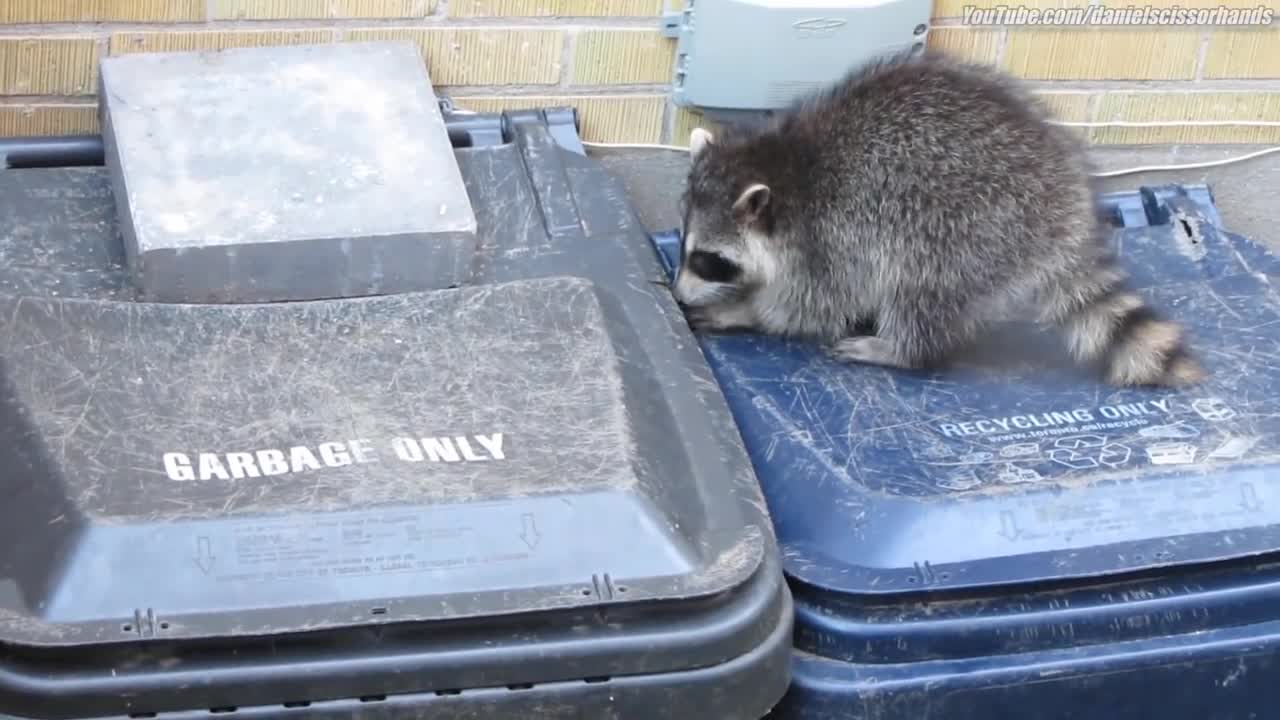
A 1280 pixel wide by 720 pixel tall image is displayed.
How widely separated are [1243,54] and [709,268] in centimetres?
132

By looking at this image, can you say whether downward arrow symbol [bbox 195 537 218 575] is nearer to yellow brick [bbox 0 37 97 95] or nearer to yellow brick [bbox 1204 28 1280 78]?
yellow brick [bbox 0 37 97 95]

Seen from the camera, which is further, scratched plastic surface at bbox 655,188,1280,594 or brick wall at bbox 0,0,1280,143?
brick wall at bbox 0,0,1280,143

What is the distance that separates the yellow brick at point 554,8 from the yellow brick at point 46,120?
699 millimetres

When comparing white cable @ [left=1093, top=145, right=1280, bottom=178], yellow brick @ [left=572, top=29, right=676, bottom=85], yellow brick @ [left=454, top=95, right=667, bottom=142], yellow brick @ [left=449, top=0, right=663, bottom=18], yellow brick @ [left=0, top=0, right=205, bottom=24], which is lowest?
white cable @ [left=1093, top=145, right=1280, bottom=178]

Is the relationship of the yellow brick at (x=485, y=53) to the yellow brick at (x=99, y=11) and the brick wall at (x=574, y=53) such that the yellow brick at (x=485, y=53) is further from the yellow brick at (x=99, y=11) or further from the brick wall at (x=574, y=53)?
the yellow brick at (x=99, y=11)

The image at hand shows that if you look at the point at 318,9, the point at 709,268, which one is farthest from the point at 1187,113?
the point at 318,9

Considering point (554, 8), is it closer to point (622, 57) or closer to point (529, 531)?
point (622, 57)

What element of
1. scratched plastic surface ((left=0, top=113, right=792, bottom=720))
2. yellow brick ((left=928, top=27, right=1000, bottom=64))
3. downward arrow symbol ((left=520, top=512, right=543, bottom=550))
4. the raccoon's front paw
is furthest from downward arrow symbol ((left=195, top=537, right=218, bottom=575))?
yellow brick ((left=928, top=27, right=1000, bottom=64))

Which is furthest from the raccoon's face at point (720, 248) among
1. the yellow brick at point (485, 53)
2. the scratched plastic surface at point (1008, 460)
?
the yellow brick at point (485, 53)

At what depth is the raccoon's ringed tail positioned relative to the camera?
256 cm

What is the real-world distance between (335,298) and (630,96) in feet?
3.29

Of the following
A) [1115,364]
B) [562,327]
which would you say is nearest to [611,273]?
[562,327]

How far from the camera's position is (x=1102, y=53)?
11.1 ft

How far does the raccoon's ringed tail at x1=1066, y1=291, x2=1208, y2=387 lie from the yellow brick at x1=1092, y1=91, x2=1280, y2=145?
0.85 meters
